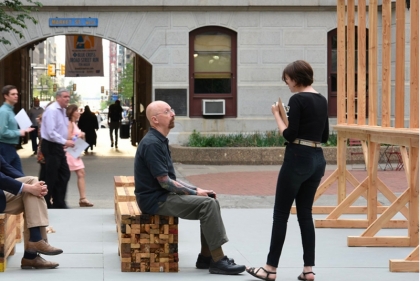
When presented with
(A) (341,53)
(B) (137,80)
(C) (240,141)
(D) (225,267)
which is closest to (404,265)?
(D) (225,267)

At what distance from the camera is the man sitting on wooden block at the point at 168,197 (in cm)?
780

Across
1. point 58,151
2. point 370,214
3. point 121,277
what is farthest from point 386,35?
point 58,151

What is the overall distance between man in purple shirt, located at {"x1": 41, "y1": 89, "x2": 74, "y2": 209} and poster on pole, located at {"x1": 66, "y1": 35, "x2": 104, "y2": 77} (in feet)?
72.6

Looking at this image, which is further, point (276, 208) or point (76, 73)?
point (76, 73)

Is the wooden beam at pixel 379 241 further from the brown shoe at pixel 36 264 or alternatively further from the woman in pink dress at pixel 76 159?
the woman in pink dress at pixel 76 159

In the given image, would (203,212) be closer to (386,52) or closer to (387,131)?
(387,131)

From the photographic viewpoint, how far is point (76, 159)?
14.0 meters

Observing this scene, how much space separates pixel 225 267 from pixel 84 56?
93.9 feet

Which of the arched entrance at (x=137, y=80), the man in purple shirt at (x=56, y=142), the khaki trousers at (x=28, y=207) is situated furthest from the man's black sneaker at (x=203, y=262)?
the arched entrance at (x=137, y=80)

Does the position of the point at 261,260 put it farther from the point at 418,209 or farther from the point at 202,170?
the point at 202,170

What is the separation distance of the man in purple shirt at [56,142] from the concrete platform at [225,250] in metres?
0.64

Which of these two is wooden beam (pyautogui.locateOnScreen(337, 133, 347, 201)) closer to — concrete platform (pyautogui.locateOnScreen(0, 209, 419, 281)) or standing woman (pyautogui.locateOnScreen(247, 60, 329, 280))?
concrete platform (pyautogui.locateOnScreen(0, 209, 419, 281))

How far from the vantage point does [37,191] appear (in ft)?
25.4

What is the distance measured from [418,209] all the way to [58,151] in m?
5.73
